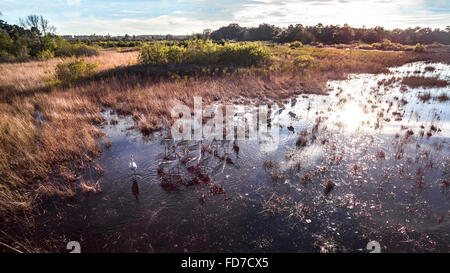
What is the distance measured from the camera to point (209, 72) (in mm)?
18344

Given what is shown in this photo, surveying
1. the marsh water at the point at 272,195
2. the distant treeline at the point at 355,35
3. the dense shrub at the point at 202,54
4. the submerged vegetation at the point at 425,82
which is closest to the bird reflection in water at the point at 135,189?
the marsh water at the point at 272,195

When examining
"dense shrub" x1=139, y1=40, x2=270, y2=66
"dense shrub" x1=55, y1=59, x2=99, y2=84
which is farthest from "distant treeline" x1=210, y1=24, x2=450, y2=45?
"dense shrub" x1=55, y1=59, x2=99, y2=84

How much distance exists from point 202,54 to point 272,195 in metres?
18.8

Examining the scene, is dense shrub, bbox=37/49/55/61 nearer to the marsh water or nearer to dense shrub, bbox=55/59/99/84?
dense shrub, bbox=55/59/99/84

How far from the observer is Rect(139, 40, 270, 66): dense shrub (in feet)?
64.5

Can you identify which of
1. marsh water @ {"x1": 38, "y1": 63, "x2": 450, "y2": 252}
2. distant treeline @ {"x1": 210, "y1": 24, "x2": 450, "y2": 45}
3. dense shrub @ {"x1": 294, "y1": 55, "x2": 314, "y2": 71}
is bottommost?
marsh water @ {"x1": 38, "y1": 63, "x2": 450, "y2": 252}

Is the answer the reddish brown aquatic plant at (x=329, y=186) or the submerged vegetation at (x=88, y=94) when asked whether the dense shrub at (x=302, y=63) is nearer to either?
the submerged vegetation at (x=88, y=94)

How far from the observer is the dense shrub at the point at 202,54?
19672 millimetres

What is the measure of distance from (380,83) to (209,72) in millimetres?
14743

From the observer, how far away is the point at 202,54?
835 inches

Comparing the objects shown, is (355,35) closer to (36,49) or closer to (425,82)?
(425,82)

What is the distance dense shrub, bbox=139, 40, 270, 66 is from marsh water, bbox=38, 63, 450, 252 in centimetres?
1256

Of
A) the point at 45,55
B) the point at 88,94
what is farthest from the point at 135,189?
the point at 45,55
